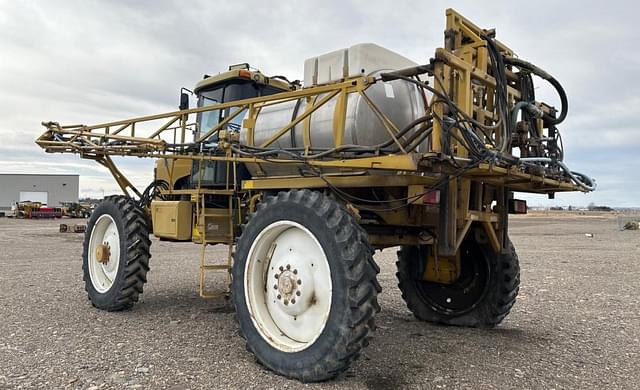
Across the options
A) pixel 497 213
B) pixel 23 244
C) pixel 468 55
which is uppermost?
pixel 468 55

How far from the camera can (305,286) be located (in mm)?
4371

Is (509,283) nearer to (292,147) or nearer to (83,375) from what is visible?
(292,147)

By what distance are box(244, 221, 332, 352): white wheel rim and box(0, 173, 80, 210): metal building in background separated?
2643 inches

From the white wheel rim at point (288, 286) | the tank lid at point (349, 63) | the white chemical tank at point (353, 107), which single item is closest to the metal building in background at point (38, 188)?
the white chemical tank at point (353, 107)

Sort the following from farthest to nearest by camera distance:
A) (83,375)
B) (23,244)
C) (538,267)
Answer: (23,244) < (538,267) < (83,375)

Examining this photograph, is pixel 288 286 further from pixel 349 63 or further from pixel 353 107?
pixel 349 63

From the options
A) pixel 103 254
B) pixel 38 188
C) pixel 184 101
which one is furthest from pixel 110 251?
pixel 38 188

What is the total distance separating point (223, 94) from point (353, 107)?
2.85 metres

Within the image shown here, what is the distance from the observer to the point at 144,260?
6598 mm

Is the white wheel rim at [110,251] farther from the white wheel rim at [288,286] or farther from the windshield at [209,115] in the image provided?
the white wheel rim at [288,286]

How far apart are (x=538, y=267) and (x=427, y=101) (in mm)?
9193

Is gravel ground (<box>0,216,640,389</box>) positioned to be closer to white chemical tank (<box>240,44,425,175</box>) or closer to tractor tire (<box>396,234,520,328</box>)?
tractor tire (<box>396,234,520,328</box>)

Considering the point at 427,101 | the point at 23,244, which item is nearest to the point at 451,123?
the point at 427,101

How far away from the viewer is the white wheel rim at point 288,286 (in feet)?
14.1
